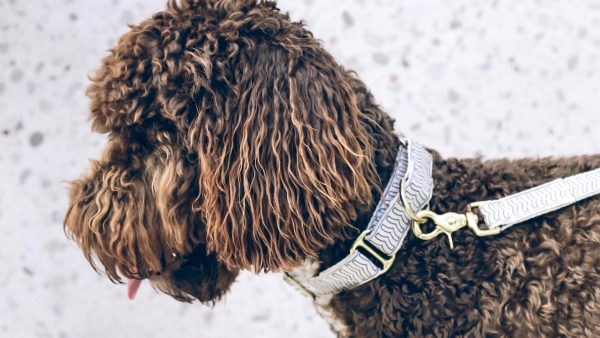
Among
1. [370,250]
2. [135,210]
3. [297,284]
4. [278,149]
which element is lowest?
[297,284]

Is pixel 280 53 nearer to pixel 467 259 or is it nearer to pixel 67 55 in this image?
pixel 467 259

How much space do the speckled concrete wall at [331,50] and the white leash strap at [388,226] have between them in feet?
4.36

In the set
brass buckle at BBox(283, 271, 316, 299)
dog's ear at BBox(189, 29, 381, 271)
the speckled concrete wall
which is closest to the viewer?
dog's ear at BBox(189, 29, 381, 271)

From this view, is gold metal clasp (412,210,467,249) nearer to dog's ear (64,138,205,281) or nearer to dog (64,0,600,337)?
dog (64,0,600,337)

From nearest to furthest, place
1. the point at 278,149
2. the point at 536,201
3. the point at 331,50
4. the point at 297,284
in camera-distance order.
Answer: the point at 278,149, the point at 536,201, the point at 297,284, the point at 331,50

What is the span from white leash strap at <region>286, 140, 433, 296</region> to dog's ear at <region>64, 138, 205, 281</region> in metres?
0.41

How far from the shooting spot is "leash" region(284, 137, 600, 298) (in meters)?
1.80

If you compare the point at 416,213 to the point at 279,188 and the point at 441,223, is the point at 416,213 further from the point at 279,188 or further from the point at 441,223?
the point at 279,188

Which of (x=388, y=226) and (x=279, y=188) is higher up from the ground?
(x=279, y=188)

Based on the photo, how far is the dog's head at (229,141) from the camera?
174 centimetres

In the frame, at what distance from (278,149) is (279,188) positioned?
0.31ft

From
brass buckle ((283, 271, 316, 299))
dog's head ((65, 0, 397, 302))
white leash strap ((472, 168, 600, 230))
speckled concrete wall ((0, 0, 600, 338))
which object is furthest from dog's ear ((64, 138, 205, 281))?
speckled concrete wall ((0, 0, 600, 338))

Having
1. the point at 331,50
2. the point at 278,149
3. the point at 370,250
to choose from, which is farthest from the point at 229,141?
the point at 331,50

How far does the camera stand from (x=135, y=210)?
1.87 metres
